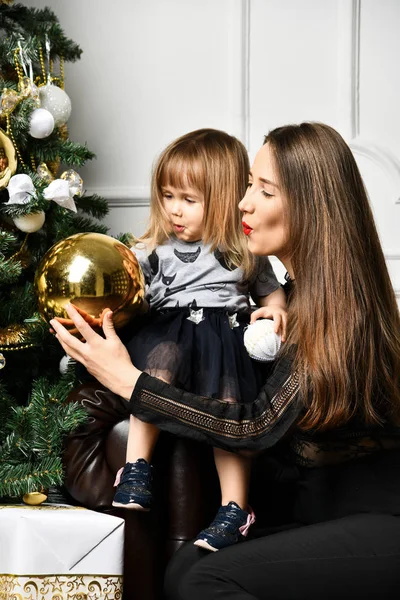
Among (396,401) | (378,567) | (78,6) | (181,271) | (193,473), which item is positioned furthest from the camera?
(78,6)

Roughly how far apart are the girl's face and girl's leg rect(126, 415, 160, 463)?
20.3 inches

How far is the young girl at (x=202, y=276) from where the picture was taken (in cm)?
179

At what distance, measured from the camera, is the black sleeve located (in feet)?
5.14

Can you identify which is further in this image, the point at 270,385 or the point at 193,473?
the point at 193,473

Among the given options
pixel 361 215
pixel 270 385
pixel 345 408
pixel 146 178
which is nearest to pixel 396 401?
pixel 345 408

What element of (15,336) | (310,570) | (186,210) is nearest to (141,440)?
(310,570)

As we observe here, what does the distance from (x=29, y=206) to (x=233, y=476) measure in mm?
949

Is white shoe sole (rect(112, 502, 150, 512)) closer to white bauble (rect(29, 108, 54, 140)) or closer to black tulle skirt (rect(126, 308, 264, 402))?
black tulle skirt (rect(126, 308, 264, 402))

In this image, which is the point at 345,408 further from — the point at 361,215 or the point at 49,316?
the point at 49,316

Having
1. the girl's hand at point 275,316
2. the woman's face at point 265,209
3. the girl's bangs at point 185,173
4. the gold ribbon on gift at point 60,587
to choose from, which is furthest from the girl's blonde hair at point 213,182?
the gold ribbon on gift at point 60,587

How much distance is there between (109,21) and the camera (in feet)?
9.93

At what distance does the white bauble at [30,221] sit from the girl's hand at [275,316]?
72 cm

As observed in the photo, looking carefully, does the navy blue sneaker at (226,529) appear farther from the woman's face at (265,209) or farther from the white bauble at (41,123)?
the white bauble at (41,123)

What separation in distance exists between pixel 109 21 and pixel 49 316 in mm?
1708
